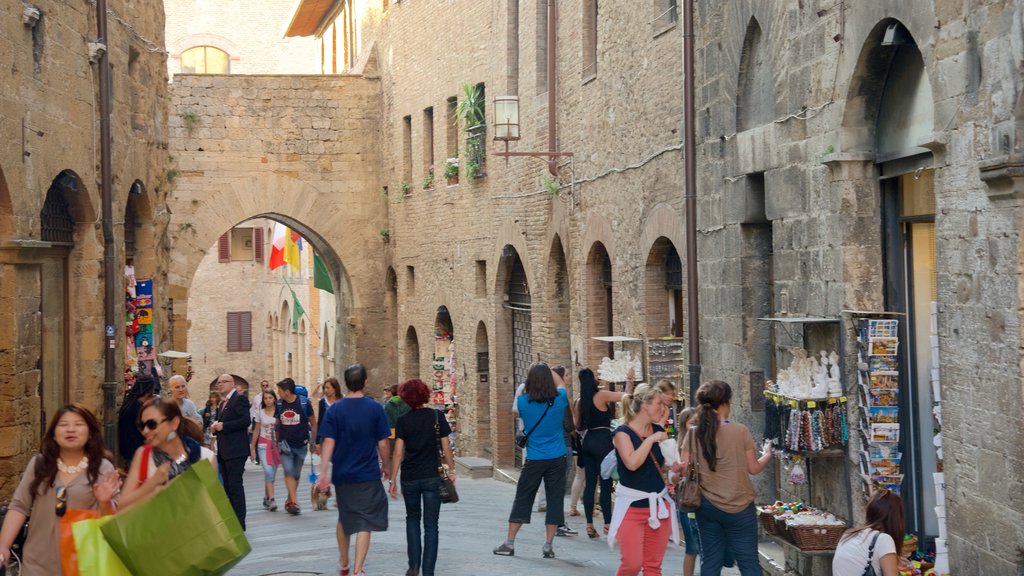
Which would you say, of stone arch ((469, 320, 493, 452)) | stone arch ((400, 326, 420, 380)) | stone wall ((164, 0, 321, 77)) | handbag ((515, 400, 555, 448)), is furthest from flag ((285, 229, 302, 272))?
handbag ((515, 400, 555, 448))

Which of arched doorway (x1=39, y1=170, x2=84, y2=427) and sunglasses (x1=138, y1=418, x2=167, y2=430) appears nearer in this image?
sunglasses (x1=138, y1=418, x2=167, y2=430)

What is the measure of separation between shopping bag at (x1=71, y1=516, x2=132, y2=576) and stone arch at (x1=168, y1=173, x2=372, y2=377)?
18531 mm

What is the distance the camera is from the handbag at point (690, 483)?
304 inches

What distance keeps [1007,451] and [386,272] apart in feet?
68.0

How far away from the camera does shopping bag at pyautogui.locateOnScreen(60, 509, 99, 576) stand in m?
5.82

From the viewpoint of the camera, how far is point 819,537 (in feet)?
28.0

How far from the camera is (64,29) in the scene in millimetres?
12430

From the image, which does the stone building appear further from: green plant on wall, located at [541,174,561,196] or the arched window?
the arched window

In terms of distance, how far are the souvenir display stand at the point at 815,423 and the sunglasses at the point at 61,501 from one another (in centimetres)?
444

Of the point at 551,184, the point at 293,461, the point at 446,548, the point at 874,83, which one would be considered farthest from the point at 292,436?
the point at 874,83

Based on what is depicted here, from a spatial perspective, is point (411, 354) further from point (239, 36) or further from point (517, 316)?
point (239, 36)

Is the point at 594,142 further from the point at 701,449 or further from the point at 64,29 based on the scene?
the point at 701,449

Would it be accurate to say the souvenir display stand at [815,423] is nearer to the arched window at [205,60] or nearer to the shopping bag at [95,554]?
the shopping bag at [95,554]

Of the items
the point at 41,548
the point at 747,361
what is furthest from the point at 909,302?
the point at 41,548
